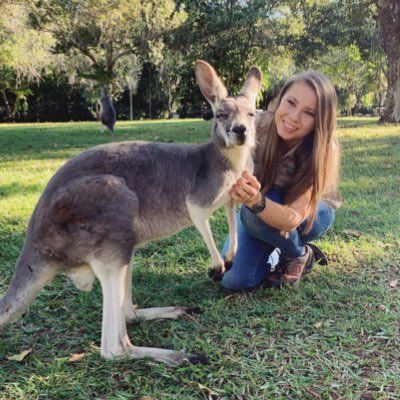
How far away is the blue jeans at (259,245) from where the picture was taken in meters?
2.25

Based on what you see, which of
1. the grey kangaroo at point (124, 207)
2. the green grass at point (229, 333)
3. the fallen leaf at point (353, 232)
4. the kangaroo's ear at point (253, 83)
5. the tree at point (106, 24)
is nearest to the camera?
the green grass at point (229, 333)

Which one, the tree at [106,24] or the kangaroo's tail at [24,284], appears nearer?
the kangaroo's tail at [24,284]

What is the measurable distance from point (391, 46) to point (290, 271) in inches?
325

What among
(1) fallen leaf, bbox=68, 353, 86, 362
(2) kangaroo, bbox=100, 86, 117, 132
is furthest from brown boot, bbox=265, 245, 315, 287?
(2) kangaroo, bbox=100, 86, 117, 132

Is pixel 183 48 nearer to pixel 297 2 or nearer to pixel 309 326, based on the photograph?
pixel 297 2

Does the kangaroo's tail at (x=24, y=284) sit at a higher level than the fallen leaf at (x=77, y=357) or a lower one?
higher

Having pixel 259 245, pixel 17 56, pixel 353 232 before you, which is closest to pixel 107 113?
pixel 17 56

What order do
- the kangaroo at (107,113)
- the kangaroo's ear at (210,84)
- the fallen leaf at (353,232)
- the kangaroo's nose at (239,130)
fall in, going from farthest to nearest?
1. the kangaroo at (107,113)
2. the fallen leaf at (353,232)
3. the kangaroo's ear at (210,84)
4. the kangaroo's nose at (239,130)

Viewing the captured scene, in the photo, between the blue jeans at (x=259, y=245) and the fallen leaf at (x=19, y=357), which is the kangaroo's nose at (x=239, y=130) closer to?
the blue jeans at (x=259, y=245)

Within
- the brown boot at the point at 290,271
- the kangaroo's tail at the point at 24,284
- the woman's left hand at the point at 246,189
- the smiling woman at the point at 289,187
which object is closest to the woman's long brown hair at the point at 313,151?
the smiling woman at the point at 289,187

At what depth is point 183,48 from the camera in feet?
34.7

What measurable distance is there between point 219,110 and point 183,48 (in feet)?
30.1

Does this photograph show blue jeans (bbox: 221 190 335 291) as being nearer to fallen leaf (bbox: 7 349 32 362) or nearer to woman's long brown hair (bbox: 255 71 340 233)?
woman's long brown hair (bbox: 255 71 340 233)

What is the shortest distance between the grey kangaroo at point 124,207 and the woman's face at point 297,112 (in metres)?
0.17
